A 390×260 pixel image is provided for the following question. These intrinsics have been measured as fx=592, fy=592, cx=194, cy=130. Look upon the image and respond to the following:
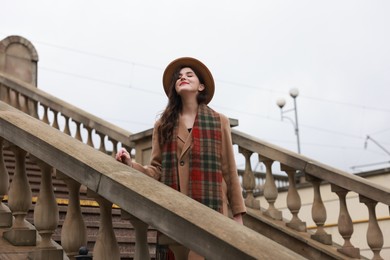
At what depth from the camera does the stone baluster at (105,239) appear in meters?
2.89

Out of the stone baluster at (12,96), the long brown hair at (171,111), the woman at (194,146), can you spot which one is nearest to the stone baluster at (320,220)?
the woman at (194,146)

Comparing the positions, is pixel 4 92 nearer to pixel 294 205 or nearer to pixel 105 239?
pixel 294 205

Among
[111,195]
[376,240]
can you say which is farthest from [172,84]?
[376,240]

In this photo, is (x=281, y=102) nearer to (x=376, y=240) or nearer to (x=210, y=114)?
(x=376, y=240)

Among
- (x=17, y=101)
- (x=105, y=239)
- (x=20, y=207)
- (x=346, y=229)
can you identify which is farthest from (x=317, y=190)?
(x=17, y=101)

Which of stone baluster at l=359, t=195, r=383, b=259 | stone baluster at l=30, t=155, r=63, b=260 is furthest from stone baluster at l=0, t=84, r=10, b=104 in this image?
stone baluster at l=30, t=155, r=63, b=260

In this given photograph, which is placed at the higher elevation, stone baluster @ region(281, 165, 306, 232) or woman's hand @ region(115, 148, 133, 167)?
woman's hand @ region(115, 148, 133, 167)

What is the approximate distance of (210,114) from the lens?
132 inches

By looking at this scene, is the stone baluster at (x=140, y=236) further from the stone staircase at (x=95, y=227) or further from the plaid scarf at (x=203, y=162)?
the stone staircase at (x=95, y=227)

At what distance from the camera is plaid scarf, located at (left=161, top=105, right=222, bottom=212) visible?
10.3ft

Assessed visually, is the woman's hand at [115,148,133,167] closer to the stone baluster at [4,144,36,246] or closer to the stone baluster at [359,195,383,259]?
the stone baluster at [4,144,36,246]

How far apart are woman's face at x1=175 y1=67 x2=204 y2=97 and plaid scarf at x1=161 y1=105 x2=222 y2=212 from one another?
0.16 m

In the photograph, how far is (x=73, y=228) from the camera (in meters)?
3.17

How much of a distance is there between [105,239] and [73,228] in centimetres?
32
